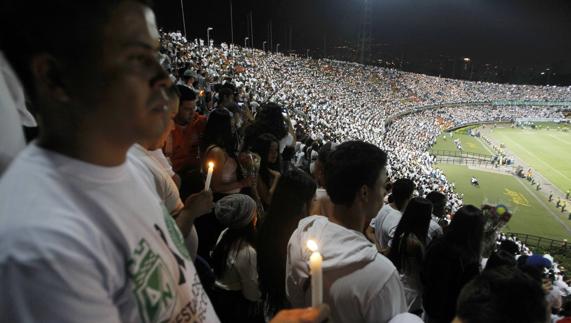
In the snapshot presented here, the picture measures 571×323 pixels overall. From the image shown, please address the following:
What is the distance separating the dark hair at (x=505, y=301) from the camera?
5.90 feet

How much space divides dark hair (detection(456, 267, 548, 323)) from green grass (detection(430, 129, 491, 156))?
4381 centimetres

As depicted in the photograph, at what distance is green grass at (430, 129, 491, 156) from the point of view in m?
45.3

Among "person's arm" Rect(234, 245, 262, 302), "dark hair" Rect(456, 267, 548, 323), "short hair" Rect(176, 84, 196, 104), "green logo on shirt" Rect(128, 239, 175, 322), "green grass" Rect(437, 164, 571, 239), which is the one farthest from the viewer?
"green grass" Rect(437, 164, 571, 239)

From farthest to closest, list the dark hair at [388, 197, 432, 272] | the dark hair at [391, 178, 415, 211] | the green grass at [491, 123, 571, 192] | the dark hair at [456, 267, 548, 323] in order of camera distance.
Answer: the green grass at [491, 123, 571, 192], the dark hair at [391, 178, 415, 211], the dark hair at [388, 197, 432, 272], the dark hair at [456, 267, 548, 323]

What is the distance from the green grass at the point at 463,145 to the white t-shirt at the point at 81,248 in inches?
1777

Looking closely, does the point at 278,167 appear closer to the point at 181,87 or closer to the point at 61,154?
the point at 181,87

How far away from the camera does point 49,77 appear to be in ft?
3.02

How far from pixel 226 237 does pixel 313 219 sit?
1122mm

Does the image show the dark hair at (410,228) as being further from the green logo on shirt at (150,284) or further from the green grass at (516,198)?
the green grass at (516,198)

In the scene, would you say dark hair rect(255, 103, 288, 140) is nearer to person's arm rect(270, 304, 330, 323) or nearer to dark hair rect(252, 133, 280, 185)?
dark hair rect(252, 133, 280, 185)

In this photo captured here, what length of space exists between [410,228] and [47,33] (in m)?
3.49

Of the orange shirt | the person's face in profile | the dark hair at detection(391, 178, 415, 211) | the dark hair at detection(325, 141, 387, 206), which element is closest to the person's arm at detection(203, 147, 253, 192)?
the orange shirt

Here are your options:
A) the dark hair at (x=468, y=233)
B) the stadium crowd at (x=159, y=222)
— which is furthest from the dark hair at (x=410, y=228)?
the dark hair at (x=468, y=233)

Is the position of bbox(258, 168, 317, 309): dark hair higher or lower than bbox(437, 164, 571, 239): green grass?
higher
